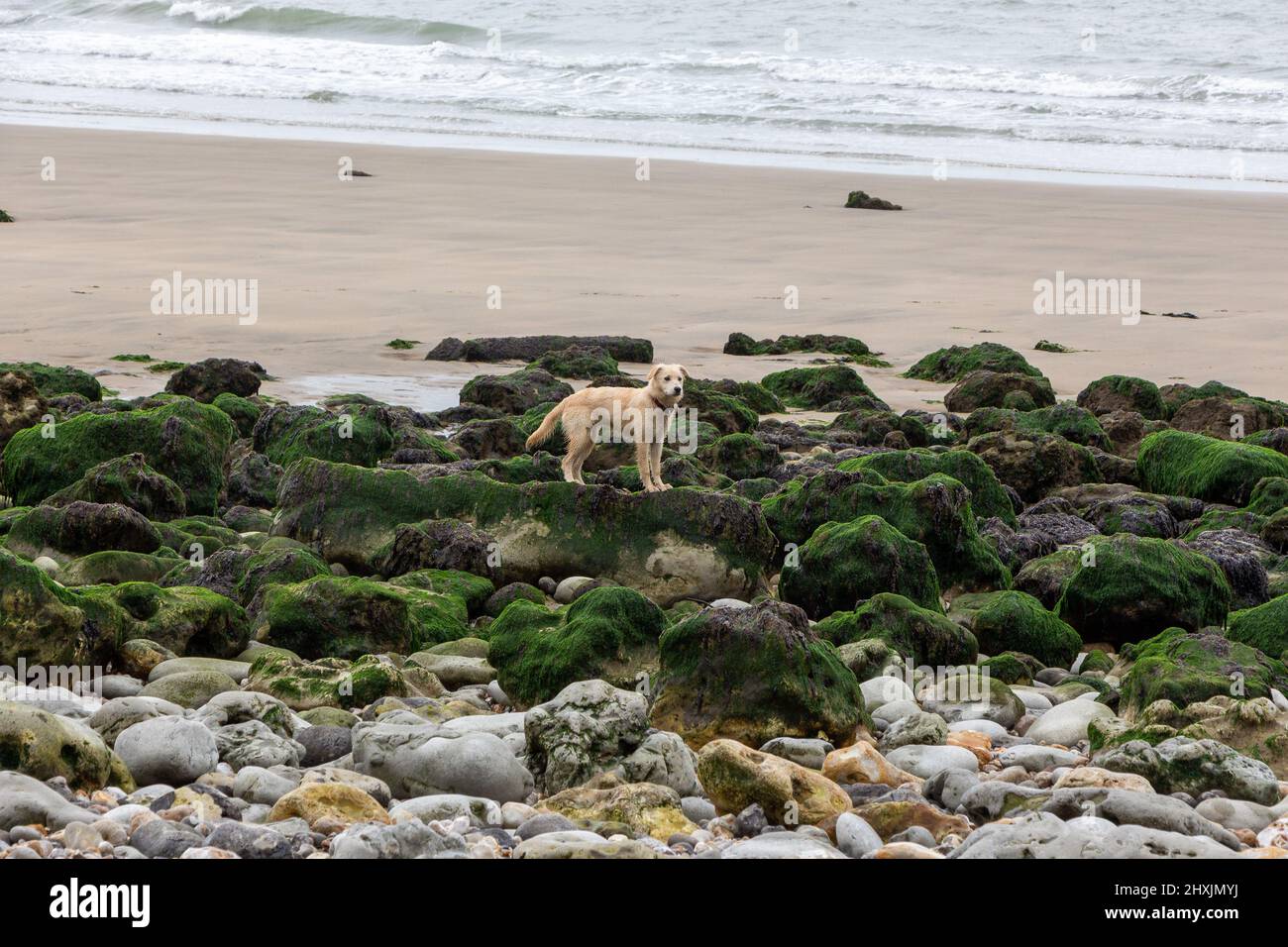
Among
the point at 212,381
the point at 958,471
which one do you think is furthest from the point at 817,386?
the point at 212,381

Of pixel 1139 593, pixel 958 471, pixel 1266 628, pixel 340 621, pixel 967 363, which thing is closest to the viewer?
pixel 340 621

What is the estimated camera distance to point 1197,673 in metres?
5.71

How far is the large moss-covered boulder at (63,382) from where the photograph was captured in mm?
10773

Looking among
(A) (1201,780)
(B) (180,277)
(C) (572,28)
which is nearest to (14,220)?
(B) (180,277)

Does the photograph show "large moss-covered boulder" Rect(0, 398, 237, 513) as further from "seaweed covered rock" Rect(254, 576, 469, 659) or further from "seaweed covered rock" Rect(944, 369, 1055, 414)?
"seaweed covered rock" Rect(944, 369, 1055, 414)

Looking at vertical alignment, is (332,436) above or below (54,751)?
above

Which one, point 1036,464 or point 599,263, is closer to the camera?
point 1036,464

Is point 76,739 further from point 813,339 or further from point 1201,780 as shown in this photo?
point 813,339

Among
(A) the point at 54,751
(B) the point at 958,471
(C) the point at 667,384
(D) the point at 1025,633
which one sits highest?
(C) the point at 667,384

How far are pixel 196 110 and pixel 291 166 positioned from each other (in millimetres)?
12518

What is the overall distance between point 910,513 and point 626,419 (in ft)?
5.24

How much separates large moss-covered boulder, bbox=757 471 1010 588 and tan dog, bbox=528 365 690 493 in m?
0.68

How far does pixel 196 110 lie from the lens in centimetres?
3672

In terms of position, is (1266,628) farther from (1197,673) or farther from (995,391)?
(995,391)
